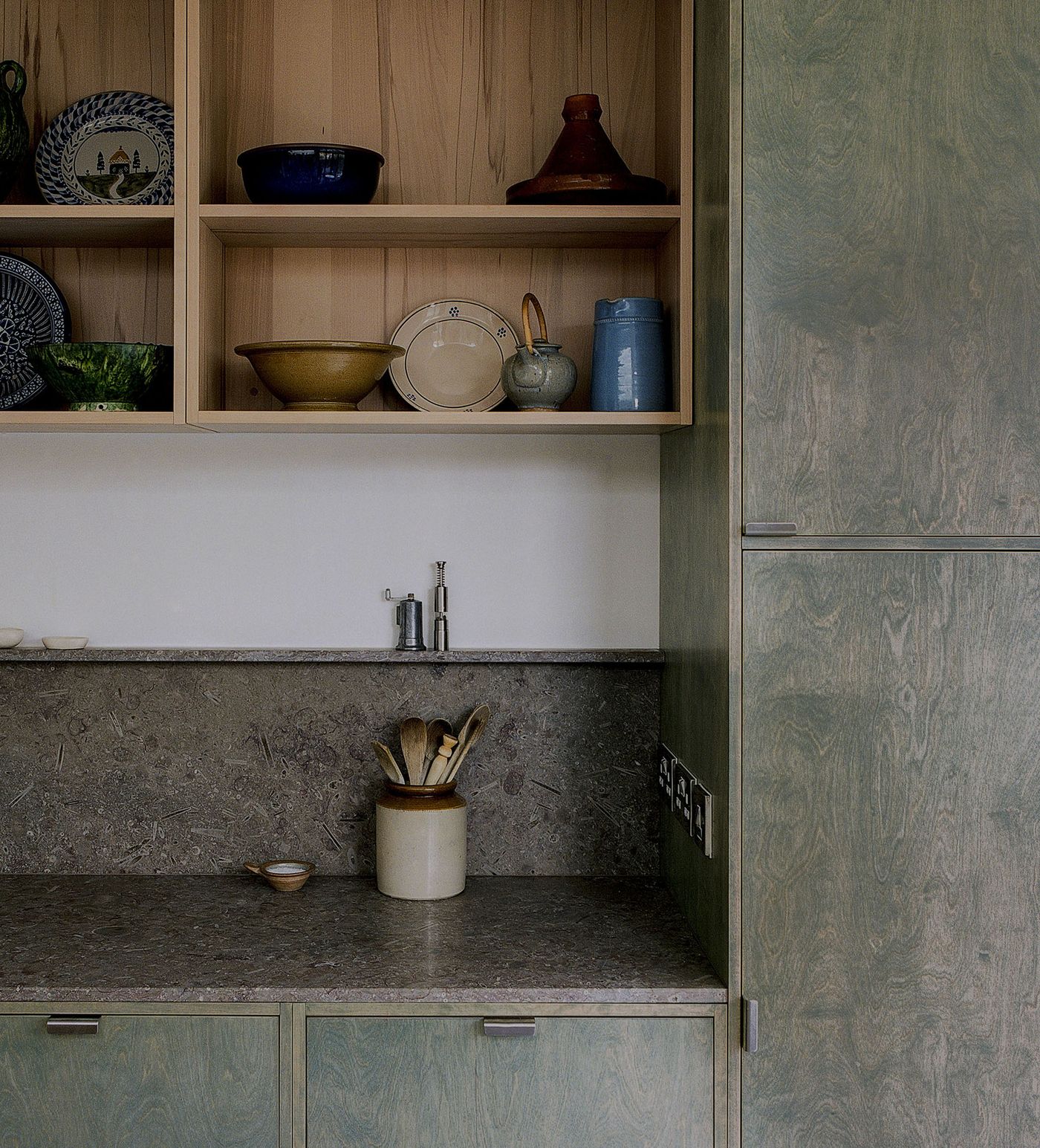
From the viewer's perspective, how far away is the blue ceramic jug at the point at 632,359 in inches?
77.6

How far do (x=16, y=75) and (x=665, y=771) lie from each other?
171 cm

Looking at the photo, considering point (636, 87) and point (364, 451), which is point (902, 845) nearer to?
point (364, 451)

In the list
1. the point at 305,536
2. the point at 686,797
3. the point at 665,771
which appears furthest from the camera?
the point at 305,536

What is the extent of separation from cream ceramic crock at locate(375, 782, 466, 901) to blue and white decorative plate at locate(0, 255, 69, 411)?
1.02m

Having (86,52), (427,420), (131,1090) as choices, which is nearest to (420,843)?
(131,1090)

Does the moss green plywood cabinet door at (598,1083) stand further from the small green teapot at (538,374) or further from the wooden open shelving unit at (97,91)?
the wooden open shelving unit at (97,91)

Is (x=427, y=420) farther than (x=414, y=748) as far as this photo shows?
No

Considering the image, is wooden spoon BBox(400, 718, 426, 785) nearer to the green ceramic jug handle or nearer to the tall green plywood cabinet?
the tall green plywood cabinet

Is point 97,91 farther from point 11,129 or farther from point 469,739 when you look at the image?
point 469,739

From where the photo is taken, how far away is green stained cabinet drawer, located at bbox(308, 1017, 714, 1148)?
5.44 ft

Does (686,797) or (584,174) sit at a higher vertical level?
(584,174)

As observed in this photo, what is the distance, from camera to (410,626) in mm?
2199

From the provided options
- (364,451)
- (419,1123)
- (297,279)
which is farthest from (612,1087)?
(297,279)

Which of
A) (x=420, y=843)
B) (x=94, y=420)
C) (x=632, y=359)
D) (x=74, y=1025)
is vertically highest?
(x=632, y=359)
